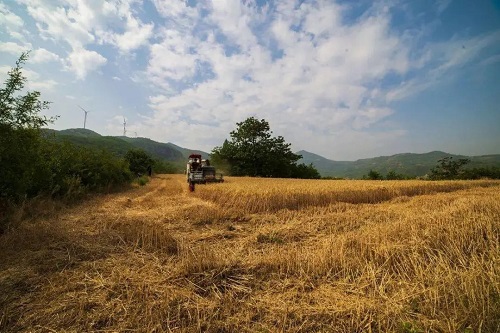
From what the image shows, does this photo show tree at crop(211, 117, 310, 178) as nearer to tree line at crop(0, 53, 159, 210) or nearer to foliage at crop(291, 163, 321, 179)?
foliage at crop(291, 163, 321, 179)

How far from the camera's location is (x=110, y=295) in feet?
13.1

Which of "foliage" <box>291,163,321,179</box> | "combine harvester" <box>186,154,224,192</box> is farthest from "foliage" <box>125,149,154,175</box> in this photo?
"foliage" <box>291,163,321,179</box>

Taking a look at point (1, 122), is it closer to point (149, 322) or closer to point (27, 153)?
point (27, 153)

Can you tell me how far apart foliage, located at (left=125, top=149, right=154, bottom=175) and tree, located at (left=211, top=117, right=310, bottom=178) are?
13689 mm

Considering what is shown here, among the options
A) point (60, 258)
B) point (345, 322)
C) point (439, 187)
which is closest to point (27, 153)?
point (60, 258)

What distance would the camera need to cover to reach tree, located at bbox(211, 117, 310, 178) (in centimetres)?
5421

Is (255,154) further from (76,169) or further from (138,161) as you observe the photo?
(76,169)

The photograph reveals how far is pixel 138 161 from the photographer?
48156mm

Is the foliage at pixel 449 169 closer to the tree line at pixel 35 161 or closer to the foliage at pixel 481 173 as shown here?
the foliage at pixel 481 173

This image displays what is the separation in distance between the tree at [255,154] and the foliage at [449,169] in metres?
25.3

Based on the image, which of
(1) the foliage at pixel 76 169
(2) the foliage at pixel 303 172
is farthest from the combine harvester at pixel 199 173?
(2) the foliage at pixel 303 172

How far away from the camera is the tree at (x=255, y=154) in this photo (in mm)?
54209

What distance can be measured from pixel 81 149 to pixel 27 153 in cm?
1365

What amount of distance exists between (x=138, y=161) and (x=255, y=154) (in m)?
22.0
